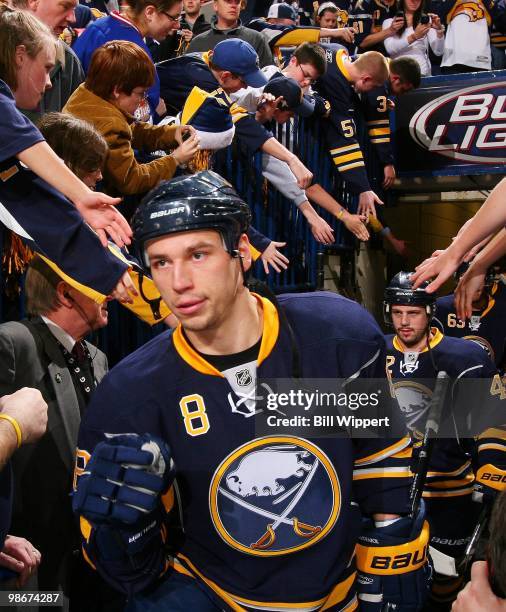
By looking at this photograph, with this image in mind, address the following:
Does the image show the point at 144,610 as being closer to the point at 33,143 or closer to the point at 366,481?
the point at 366,481

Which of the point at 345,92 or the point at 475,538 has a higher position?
the point at 345,92

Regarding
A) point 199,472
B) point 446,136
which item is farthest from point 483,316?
point 199,472

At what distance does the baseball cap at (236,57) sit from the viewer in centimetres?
442

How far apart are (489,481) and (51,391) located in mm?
2935

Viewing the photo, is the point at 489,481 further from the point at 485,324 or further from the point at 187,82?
the point at 187,82

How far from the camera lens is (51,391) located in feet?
8.43

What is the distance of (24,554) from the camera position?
224 cm

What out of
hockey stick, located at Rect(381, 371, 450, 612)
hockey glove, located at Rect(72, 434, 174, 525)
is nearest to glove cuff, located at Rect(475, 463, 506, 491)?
hockey stick, located at Rect(381, 371, 450, 612)

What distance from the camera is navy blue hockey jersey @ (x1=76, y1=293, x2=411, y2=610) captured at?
2174 millimetres

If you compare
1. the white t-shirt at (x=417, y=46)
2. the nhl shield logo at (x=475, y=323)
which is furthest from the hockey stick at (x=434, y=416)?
the white t-shirt at (x=417, y=46)

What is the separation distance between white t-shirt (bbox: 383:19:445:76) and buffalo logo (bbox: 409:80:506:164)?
552 mm

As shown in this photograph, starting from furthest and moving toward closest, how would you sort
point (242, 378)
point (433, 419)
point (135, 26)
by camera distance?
point (433, 419) → point (135, 26) → point (242, 378)

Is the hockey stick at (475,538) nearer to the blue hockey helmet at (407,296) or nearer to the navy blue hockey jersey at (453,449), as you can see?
the navy blue hockey jersey at (453,449)

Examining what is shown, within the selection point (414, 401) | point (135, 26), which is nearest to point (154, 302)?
point (135, 26)
